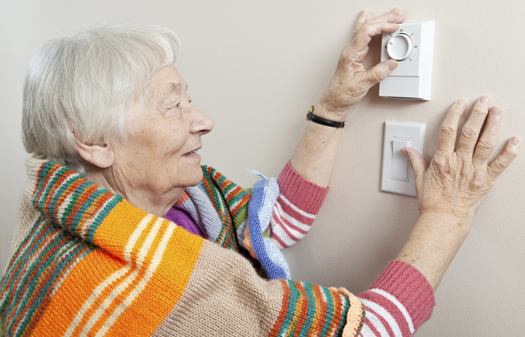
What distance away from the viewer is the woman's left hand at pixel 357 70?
0.73m

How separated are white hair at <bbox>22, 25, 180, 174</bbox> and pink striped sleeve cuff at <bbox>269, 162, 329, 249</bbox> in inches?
15.5

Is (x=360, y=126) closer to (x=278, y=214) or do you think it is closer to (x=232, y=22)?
(x=278, y=214)

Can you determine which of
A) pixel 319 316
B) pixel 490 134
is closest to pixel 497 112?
pixel 490 134

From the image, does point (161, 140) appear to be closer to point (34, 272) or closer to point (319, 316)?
point (34, 272)

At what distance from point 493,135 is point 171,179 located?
627mm

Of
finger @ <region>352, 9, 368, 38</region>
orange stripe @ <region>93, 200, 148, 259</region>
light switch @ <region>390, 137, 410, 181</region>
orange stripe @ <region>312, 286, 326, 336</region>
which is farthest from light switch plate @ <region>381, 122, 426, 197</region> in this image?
orange stripe @ <region>93, 200, 148, 259</region>

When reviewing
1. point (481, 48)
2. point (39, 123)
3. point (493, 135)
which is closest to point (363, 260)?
point (493, 135)

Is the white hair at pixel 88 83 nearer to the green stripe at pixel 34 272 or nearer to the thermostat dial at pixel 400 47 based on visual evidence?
the green stripe at pixel 34 272

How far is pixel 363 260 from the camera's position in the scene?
36.2 inches

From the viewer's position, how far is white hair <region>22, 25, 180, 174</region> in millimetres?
770

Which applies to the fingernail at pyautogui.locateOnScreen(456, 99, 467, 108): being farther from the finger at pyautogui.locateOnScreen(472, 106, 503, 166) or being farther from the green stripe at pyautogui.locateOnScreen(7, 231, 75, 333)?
the green stripe at pyautogui.locateOnScreen(7, 231, 75, 333)

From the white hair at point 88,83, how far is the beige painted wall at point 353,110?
259 millimetres

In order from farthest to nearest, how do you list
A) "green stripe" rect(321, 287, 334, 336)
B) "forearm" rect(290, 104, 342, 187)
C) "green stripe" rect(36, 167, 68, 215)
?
"forearm" rect(290, 104, 342, 187)
"green stripe" rect(36, 167, 68, 215)
"green stripe" rect(321, 287, 334, 336)

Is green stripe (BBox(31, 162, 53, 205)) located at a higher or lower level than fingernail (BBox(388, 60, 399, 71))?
lower
